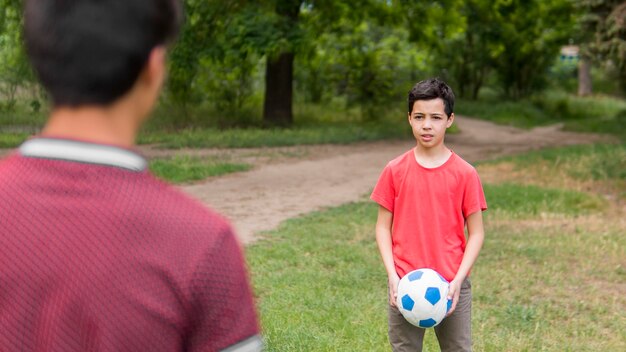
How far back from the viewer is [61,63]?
1306mm

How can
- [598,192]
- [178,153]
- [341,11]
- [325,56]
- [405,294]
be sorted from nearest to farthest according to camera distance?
[405,294]
[598,192]
[178,153]
[341,11]
[325,56]

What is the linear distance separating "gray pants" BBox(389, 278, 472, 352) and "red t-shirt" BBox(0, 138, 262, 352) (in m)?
2.55

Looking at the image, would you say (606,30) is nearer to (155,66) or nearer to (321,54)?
(321,54)

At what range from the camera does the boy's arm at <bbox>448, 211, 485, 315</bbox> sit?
3641 mm

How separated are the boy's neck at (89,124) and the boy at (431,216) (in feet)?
8.15

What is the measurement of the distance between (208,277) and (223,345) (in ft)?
0.40

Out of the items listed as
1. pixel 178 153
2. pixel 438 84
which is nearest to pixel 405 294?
pixel 438 84

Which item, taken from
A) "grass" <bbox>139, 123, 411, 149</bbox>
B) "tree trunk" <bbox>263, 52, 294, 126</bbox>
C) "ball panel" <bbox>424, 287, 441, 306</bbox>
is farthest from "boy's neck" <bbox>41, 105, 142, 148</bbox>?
"tree trunk" <bbox>263, 52, 294, 126</bbox>

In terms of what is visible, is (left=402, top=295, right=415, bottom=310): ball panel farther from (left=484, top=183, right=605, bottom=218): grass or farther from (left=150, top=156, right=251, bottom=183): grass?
(left=150, top=156, right=251, bottom=183): grass

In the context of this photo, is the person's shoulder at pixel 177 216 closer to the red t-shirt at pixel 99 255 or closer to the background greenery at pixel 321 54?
the red t-shirt at pixel 99 255

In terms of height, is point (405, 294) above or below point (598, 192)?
above

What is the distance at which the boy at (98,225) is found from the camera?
131cm

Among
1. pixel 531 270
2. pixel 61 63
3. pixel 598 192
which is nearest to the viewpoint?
pixel 61 63

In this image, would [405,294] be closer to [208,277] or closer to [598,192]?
[208,277]
